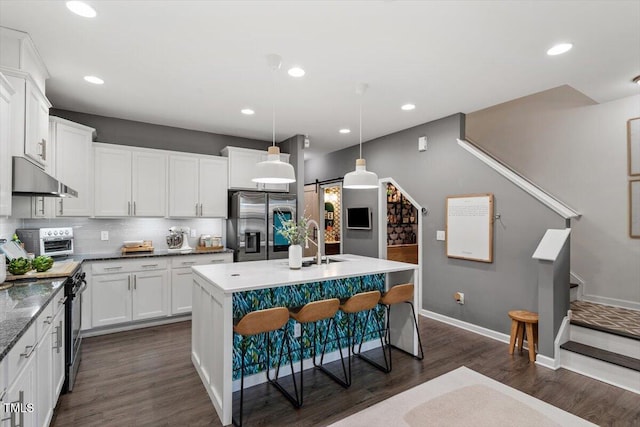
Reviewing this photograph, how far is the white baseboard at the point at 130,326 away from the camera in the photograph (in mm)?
3898

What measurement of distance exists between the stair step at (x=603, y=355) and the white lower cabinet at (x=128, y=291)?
15.2 ft

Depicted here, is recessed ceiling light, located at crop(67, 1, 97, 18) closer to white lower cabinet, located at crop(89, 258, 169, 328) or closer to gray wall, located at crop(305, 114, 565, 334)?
white lower cabinet, located at crop(89, 258, 169, 328)

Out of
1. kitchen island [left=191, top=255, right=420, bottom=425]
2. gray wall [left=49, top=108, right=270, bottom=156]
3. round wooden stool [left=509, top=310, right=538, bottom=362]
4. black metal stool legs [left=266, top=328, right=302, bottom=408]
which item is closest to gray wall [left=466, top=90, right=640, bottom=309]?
round wooden stool [left=509, top=310, right=538, bottom=362]

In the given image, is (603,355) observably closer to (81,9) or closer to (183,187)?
(81,9)

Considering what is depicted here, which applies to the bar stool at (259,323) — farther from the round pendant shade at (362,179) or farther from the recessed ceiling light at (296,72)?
the recessed ceiling light at (296,72)

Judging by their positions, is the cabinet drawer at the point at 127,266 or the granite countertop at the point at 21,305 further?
the cabinet drawer at the point at 127,266

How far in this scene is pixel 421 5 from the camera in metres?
2.06

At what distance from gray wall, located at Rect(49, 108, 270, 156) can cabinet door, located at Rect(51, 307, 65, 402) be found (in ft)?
9.35

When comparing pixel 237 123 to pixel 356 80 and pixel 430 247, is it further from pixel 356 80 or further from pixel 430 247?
pixel 430 247

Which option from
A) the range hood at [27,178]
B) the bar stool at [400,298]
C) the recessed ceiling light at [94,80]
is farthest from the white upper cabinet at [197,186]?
the bar stool at [400,298]

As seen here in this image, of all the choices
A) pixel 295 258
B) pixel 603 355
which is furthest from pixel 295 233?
pixel 603 355

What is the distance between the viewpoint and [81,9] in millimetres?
2107

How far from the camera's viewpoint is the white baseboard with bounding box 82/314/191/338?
3.90 m

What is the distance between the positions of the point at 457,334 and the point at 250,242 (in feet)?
10.1
